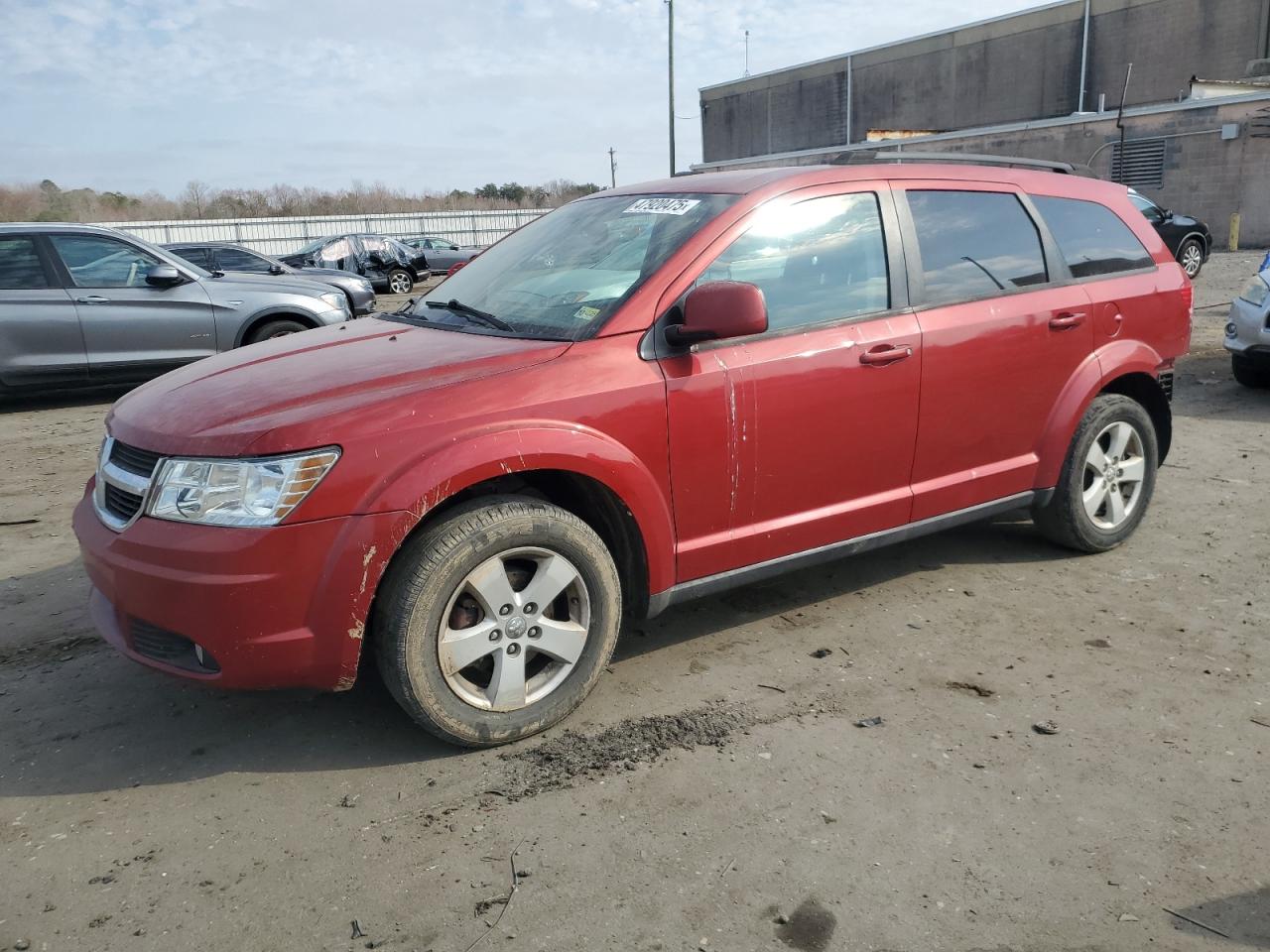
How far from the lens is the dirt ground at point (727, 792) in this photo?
2414 mm

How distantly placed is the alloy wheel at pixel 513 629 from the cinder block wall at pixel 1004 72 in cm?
4283

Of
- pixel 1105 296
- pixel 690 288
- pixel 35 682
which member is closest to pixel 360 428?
pixel 690 288

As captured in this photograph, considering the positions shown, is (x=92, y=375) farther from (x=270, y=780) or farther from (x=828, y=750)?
(x=828, y=750)

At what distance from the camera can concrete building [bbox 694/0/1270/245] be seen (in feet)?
87.4

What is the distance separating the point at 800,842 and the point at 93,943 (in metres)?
1.76

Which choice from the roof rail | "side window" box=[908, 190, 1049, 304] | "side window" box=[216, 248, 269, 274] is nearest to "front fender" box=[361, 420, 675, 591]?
"side window" box=[908, 190, 1049, 304]

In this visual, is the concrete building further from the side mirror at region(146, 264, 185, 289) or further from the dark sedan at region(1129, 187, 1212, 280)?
the side mirror at region(146, 264, 185, 289)

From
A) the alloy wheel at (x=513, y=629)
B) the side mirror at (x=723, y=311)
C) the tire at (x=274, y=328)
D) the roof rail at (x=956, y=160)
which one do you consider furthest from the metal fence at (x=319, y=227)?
the alloy wheel at (x=513, y=629)

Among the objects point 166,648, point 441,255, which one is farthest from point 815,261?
point 441,255

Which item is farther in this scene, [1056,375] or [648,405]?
[1056,375]

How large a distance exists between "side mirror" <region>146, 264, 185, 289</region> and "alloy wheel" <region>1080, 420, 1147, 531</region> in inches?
315

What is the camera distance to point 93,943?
2357 millimetres

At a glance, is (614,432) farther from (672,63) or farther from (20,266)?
(672,63)

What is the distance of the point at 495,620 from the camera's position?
10.1ft
